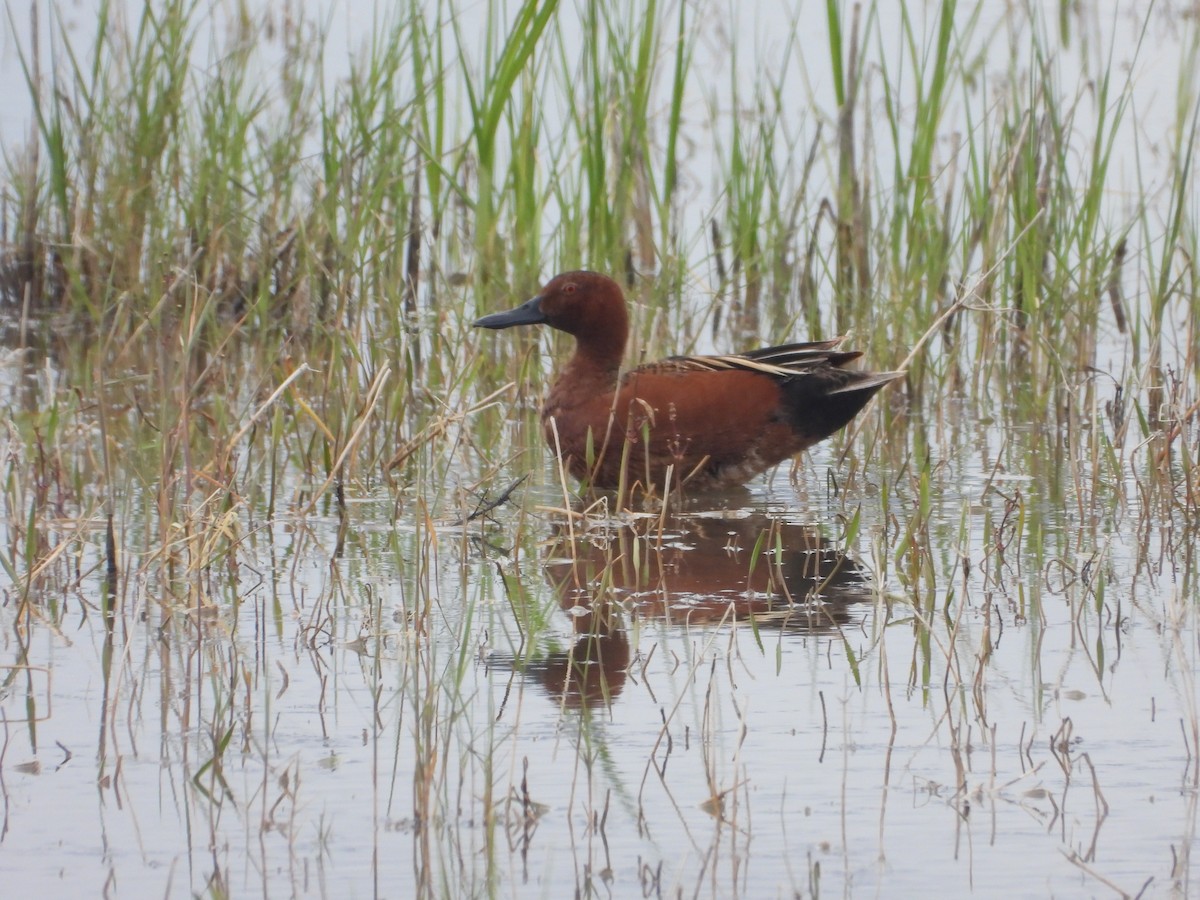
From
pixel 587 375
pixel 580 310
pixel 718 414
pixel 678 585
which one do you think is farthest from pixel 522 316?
pixel 678 585

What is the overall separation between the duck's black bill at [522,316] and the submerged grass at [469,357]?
189 millimetres

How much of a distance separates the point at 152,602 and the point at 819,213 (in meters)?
4.43

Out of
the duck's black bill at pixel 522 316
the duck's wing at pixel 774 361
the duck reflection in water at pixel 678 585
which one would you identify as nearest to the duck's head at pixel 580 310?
the duck's black bill at pixel 522 316

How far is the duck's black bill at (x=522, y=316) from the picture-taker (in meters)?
7.02

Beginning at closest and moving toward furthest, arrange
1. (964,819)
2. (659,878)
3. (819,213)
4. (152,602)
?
(659,878) < (964,819) < (152,602) < (819,213)

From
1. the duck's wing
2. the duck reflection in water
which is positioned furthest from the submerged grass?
the duck's wing

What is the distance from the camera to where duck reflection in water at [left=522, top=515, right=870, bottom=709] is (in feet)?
14.1

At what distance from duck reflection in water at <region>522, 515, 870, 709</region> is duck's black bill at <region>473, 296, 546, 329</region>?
51.3 inches

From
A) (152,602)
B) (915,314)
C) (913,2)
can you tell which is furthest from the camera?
(913,2)

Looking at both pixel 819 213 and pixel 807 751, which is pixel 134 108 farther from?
pixel 807 751

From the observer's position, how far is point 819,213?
8375mm

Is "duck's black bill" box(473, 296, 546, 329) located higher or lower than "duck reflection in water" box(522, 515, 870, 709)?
higher

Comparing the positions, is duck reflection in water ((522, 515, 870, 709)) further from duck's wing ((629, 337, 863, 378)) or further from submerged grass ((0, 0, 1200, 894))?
duck's wing ((629, 337, 863, 378))

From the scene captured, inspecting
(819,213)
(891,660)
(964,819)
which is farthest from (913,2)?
(964,819)
